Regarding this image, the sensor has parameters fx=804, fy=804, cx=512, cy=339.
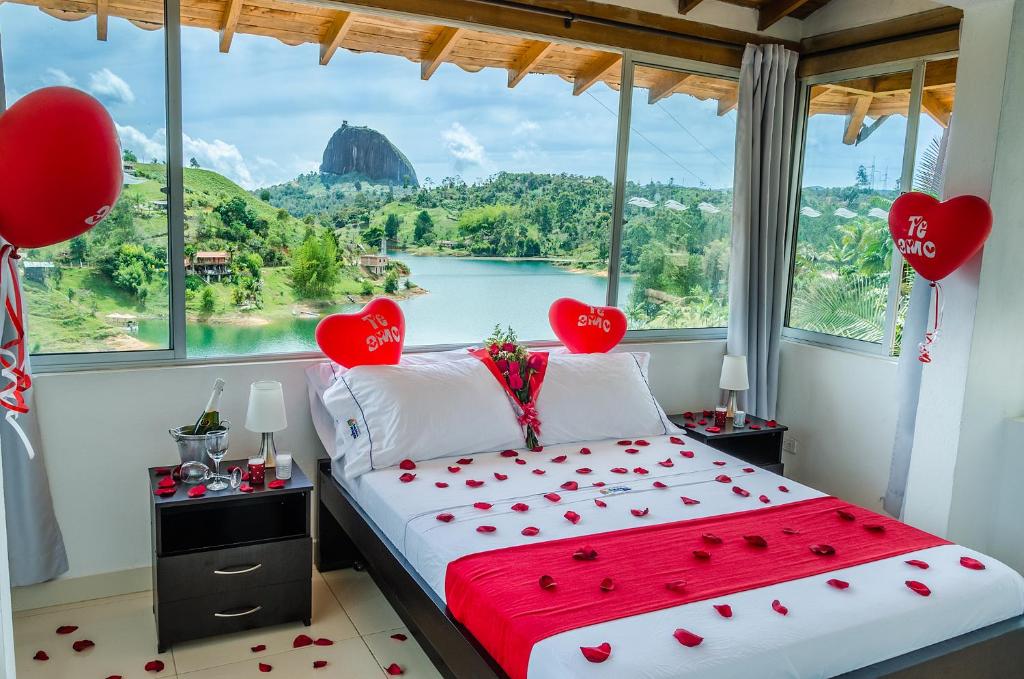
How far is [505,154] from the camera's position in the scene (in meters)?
3.95

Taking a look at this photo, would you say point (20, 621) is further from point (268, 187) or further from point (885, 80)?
point (885, 80)

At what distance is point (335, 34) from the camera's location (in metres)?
3.42

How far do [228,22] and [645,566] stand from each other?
8.61 ft

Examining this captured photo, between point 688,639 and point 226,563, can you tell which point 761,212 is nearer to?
point 688,639

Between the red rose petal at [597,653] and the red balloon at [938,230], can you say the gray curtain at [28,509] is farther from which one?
the red balloon at [938,230]

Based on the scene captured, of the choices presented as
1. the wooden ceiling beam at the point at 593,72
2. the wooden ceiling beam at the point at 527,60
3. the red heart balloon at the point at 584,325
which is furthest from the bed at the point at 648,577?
the wooden ceiling beam at the point at 593,72

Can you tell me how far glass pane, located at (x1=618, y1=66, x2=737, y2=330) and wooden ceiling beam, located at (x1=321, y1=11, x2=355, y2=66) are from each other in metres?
1.50

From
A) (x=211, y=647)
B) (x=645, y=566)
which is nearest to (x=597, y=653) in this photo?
(x=645, y=566)

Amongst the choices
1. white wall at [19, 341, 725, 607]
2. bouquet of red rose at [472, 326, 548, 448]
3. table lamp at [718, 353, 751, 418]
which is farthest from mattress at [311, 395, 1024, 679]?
table lamp at [718, 353, 751, 418]

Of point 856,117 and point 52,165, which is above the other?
point 856,117

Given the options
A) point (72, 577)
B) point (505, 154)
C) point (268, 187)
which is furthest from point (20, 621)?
point (505, 154)

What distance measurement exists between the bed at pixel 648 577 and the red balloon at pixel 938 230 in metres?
1.06

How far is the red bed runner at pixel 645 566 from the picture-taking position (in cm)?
204

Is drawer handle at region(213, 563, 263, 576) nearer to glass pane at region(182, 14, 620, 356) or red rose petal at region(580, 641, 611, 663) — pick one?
glass pane at region(182, 14, 620, 356)
